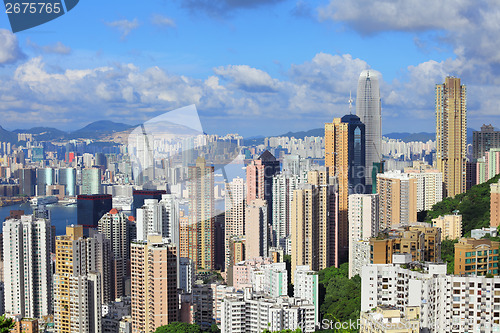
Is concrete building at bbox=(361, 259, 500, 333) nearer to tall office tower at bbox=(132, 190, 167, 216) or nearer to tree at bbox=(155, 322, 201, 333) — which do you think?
tree at bbox=(155, 322, 201, 333)

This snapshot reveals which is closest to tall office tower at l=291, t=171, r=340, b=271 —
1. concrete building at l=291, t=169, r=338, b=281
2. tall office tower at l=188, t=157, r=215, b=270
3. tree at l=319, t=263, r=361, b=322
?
concrete building at l=291, t=169, r=338, b=281

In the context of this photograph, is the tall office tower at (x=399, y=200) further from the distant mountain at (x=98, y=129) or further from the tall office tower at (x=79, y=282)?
the tall office tower at (x=79, y=282)

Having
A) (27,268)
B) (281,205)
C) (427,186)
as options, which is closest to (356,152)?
(427,186)

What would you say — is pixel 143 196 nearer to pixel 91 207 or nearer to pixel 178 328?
pixel 178 328

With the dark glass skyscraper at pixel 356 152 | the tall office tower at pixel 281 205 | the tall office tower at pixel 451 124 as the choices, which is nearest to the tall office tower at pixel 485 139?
the tall office tower at pixel 451 124

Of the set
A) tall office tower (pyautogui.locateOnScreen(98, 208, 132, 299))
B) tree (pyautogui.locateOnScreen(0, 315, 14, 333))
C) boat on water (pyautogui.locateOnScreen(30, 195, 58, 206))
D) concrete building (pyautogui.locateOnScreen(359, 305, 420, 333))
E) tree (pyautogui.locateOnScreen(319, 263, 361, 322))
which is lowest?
tree (pyautogui.locateOnScreen(319, 263, 361, 322))

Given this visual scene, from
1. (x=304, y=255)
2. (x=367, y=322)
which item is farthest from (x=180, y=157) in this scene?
(x=304, y=255)

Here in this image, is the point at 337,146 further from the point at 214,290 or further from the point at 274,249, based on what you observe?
the point at 214,290
